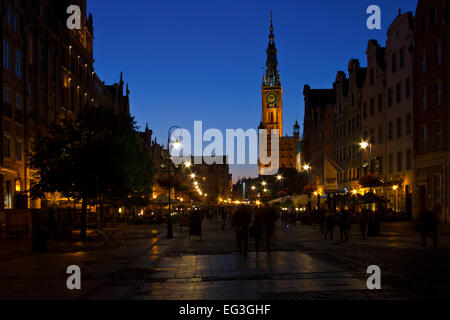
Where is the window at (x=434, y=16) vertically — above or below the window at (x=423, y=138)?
above

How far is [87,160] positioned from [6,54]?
10775 mm

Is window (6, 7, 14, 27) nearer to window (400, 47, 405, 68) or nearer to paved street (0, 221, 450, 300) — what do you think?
paved street (0, 221, 450, 300)

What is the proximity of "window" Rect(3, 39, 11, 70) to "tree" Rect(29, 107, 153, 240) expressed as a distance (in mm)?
6143

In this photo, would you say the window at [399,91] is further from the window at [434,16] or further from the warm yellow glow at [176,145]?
the warm yellow glow at [176,145]

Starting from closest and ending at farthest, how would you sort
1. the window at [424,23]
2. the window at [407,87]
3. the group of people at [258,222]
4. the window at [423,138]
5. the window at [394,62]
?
the group of people at [258,222], the window at [424,23], the window at [423,138], the window at [407,87], the window at [394,62]

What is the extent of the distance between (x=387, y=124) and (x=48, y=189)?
32718mm

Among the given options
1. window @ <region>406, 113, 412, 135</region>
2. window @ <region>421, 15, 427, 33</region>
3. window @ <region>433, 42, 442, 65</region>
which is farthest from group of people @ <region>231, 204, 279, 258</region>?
window @ <region>406, 113, 412, 135</region>

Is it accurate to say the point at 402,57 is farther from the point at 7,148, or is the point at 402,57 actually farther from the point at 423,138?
the point at 7,148

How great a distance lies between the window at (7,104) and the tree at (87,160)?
4.65 metres

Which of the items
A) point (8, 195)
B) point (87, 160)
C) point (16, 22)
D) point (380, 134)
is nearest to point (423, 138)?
point (380, 134)

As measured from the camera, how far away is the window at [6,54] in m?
36.7

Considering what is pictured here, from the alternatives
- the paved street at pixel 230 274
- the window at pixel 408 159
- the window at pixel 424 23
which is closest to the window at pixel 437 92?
the window at pixel 424 23
